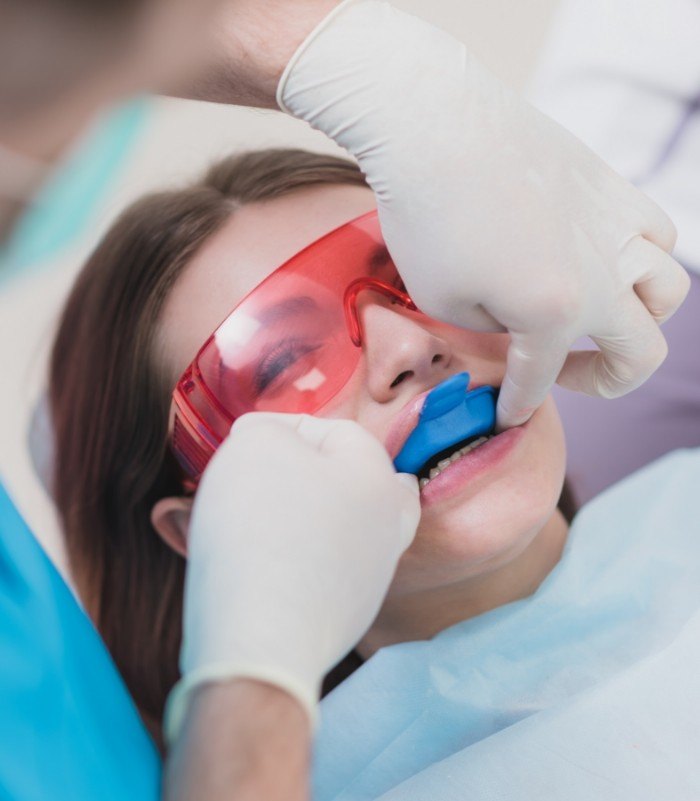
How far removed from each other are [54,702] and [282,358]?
1.61 ft

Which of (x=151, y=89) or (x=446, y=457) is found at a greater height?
(x=151, y=89)

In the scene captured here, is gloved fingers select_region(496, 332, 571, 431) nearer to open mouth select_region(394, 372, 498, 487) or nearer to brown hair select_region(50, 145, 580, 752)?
open mouth select_region(394, 372, 498, 487)

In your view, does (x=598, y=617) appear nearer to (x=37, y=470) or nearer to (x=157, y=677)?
(x=157, y=677)

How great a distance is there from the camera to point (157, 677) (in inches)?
60.6

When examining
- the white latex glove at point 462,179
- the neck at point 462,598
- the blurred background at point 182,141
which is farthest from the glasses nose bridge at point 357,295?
the blurred background at point 182,141

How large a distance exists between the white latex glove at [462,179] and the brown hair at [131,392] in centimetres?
31

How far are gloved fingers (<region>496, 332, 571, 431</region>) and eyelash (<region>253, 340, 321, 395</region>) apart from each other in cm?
23

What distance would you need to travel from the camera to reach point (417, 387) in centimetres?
107

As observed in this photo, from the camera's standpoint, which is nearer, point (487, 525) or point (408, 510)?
point (408, 510)

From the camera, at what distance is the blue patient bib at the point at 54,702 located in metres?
0.67

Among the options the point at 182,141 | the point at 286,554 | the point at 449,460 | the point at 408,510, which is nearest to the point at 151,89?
the point at 286,554

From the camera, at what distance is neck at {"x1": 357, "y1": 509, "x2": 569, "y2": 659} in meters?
1.23

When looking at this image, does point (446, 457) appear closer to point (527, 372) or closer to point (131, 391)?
point (527, 372)

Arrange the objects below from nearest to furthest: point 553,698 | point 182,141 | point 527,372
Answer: point 527,372 → point 553,698 → point 182,141
